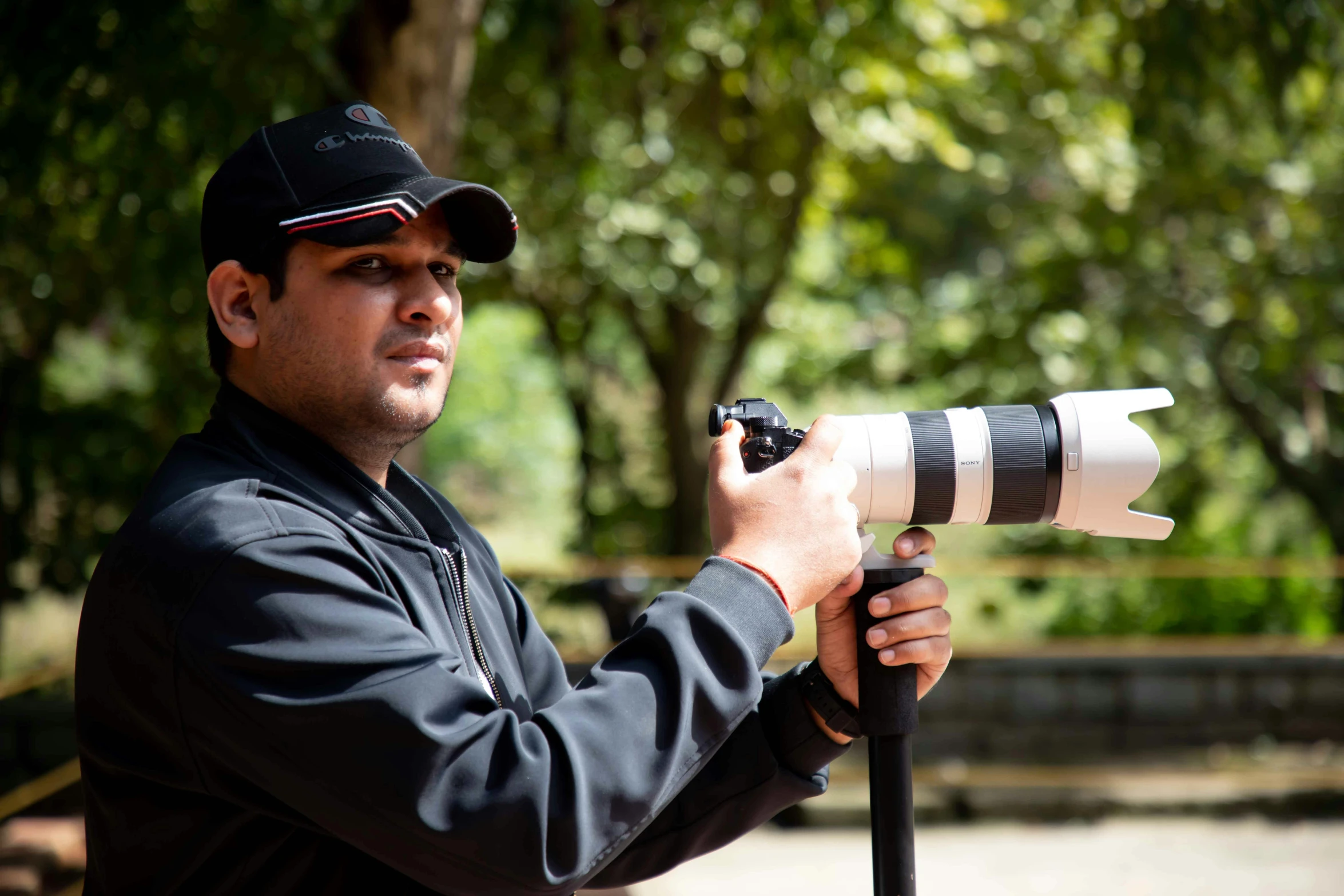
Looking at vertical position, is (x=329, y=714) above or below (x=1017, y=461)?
below

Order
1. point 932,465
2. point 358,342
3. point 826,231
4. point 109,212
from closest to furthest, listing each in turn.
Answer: point 358,342 < point 932,465 < point 109,212 < point 826,231

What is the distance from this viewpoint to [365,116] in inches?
59.7

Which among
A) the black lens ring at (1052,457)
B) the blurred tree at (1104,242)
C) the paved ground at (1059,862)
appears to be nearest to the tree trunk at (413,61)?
the black lens ring at (1052,457)

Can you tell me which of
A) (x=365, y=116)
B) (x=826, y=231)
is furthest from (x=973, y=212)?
(x=365, y=116)

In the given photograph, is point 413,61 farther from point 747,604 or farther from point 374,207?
point 747,604

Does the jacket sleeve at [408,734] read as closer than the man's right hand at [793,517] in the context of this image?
Yes

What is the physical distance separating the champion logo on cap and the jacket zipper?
554 mm

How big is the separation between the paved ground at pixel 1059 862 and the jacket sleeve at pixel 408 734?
4.00 metres

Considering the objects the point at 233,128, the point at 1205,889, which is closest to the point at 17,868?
the point at 233,128

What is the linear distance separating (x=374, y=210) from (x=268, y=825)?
70 cm

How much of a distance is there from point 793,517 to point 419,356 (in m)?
0.50

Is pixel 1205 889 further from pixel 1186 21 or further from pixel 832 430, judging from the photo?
pixel 832 430

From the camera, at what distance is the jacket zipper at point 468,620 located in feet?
4.97

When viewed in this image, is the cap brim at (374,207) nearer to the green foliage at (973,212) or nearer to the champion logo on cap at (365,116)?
the champion logo on cap at (365,116)
